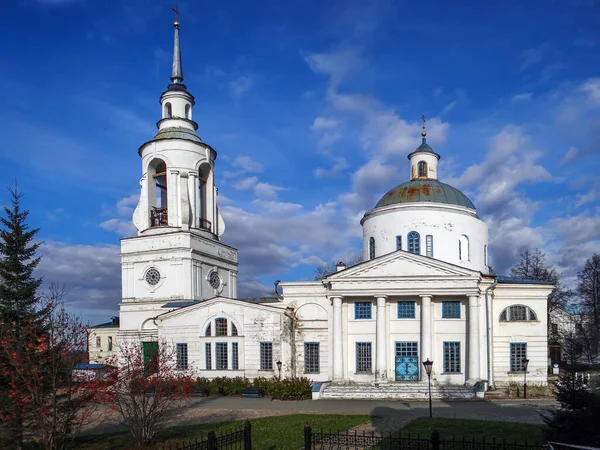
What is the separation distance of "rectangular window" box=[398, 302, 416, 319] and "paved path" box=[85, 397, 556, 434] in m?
5.48

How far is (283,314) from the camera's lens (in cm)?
3331

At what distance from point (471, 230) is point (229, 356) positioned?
17.1m

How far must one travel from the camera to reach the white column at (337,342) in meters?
30.9

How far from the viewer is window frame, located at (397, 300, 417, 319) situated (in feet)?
104

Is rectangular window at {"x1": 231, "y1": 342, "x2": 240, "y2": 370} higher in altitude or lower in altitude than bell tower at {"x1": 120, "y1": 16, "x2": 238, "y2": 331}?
lower

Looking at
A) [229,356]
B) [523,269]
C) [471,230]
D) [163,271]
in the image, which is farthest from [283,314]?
[523,269]

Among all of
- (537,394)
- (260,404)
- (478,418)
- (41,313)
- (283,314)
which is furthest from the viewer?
(283,314)

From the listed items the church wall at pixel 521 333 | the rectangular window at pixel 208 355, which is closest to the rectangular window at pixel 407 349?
the church wall at pixel 521 333

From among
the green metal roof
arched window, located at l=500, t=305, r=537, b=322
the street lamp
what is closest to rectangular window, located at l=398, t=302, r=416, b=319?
arched window, located at l=500, t=305, r=537, b=322

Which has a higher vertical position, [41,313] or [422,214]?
[422,214]

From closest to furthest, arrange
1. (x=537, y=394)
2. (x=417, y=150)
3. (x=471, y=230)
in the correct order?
1. (x=537, y=394)
2. (x=471, y=230)
3. (x=417, y=150)

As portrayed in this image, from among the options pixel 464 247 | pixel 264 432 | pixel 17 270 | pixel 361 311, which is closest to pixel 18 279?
pixel 17 270

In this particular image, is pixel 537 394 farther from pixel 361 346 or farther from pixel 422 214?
pixel 422 214

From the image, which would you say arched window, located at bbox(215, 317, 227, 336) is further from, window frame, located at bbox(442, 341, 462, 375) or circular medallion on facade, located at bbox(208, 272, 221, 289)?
window frame, located at bbox(442, 341, 462, 375)
